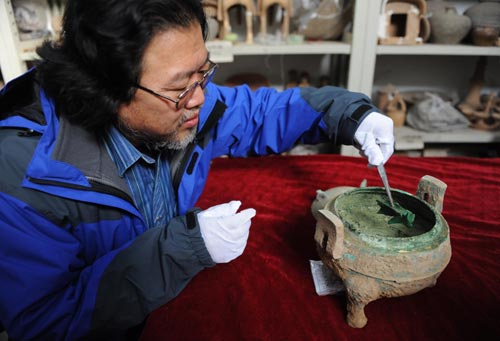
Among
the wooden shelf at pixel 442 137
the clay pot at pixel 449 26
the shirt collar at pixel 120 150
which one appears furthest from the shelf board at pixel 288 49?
the shirt collar at pixel 120 150

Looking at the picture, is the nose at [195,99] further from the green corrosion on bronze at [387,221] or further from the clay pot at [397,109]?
the clay pot at [397,109]

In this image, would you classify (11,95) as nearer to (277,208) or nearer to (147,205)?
(147,205)

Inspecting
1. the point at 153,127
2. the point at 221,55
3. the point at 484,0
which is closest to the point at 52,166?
the point at 153,127

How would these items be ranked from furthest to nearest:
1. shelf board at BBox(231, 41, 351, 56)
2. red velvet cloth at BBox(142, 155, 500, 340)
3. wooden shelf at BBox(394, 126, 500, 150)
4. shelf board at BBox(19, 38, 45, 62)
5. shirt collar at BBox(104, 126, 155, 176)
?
1. wooden shelf at BBox(394, 126, 500, 150)
2. shelf board at BBox(231, 41, 351, 56)
3. shelf board at BBox(19, 38, 45, 62)
4. shirt collar at BBox(104, 126, 155, 176)
5. red velvet cloth at BBox(142, 155, 500, 340)

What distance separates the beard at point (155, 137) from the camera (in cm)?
86

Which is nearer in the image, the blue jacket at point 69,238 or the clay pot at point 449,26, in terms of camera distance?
the blue jacket at point 69,238

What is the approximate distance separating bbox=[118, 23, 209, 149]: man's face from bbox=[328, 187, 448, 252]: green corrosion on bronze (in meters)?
0.40

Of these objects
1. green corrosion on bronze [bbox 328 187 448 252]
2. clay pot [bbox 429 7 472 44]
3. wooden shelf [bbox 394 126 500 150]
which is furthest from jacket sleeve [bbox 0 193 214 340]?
clay pot [bbox 429 7 472 44]

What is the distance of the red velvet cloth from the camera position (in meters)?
0.75

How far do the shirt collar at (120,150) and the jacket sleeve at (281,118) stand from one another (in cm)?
30

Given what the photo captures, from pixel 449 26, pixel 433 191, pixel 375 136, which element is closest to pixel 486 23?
pixel 449 26

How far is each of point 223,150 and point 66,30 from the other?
59cm

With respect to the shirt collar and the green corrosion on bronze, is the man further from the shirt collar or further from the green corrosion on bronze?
the green corrosion on bronze

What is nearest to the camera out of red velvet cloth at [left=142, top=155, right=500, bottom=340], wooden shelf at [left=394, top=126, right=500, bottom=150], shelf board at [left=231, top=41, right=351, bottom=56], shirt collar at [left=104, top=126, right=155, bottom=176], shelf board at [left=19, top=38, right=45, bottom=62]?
red velvet cloth at [left=142, top=155, right=500, bottom=340]
